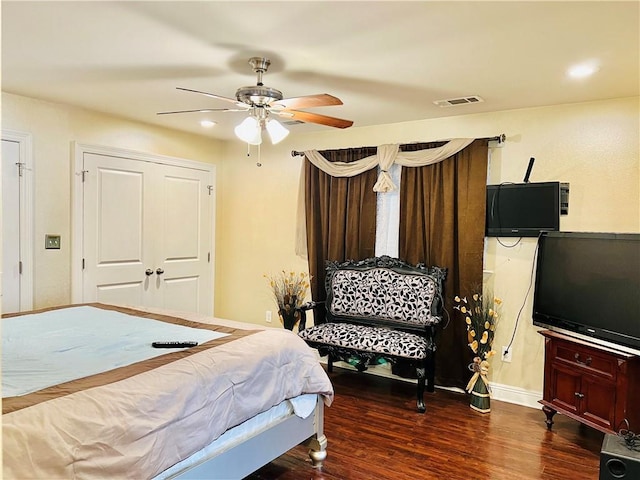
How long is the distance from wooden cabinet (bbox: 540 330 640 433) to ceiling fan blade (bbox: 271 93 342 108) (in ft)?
7.55

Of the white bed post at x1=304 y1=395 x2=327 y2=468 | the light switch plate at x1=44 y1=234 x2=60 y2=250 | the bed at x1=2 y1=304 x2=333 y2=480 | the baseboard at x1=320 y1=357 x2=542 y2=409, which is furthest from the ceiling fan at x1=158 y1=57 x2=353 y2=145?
the baseboard at x1=320 y1=357 x2=542 y2=409

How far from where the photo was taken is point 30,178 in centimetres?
389

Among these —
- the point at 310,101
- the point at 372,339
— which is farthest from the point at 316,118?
the point at 372,339

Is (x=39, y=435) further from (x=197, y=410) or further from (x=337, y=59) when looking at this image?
(x=337, y=59)

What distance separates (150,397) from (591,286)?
9.40 feet

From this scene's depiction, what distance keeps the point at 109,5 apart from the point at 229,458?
220 centimetres

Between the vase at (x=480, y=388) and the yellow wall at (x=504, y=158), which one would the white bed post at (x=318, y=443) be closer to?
the vase at (x=480, y=388)

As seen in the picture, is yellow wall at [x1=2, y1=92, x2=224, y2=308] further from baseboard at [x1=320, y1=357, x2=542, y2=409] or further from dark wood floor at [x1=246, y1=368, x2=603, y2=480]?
baseboard at [x1=320, y1=357, x2=542, y2=409]

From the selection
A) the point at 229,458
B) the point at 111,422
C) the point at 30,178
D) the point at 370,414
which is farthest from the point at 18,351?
the point at 370,414

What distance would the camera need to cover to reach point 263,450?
2.46 m

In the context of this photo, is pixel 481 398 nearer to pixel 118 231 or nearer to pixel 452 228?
pixel 452 228

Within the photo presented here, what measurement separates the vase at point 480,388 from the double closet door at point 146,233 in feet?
10.3

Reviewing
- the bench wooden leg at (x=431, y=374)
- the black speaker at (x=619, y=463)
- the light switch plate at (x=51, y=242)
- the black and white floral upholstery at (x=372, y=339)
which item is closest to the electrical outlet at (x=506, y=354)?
the bench wooden leg at (x=431, y=374)

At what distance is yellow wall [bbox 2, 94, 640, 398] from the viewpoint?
358 centimetres
